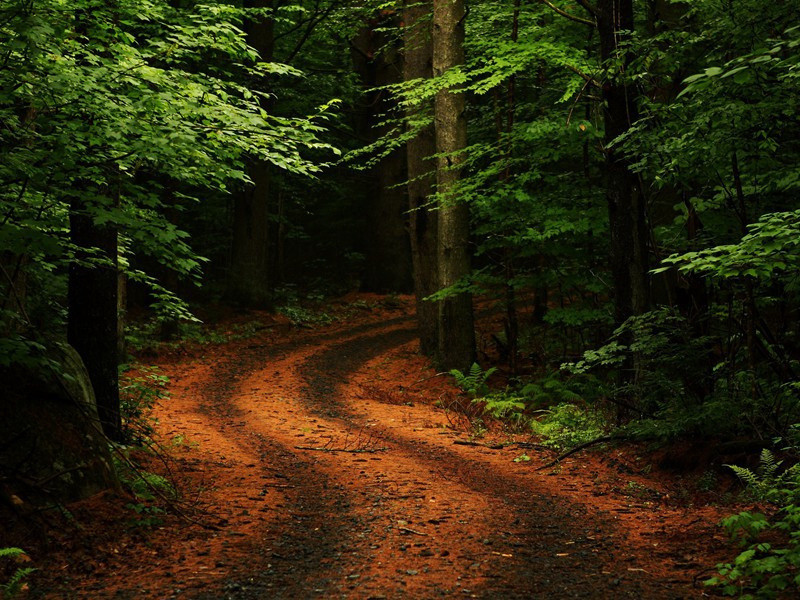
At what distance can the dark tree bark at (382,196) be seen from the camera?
25.5 meters

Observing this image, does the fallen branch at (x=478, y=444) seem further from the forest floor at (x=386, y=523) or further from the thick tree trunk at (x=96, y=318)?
the thick tree trunk at (x=96, y=318)

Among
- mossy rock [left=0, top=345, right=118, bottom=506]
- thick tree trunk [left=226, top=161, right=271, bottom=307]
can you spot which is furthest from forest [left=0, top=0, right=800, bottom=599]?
thick tree trunk [left=226, top=161, right=271, bottom=307]

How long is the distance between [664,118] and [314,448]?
6.66 m

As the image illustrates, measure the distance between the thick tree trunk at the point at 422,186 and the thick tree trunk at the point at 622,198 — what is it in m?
7.90

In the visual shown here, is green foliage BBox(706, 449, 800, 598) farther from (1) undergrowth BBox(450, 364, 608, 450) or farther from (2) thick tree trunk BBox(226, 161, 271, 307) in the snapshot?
(2) thick tree trunk BBox(226, 161, 271, 307)

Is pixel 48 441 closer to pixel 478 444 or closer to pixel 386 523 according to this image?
pixel 386 523

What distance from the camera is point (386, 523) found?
6133mm

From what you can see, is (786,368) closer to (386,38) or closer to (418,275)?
(418,275)

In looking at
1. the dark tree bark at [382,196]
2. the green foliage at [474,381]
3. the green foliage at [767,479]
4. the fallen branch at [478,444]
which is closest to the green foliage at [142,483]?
the fallen branch at [478,444]

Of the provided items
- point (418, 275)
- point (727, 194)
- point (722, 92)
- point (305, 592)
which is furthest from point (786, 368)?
point (418, 275)

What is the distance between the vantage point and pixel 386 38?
2553 cm

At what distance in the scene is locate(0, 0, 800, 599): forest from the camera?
16.7 feet

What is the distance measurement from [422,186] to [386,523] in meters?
12.1

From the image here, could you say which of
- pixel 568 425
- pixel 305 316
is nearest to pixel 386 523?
pixel 568 425
